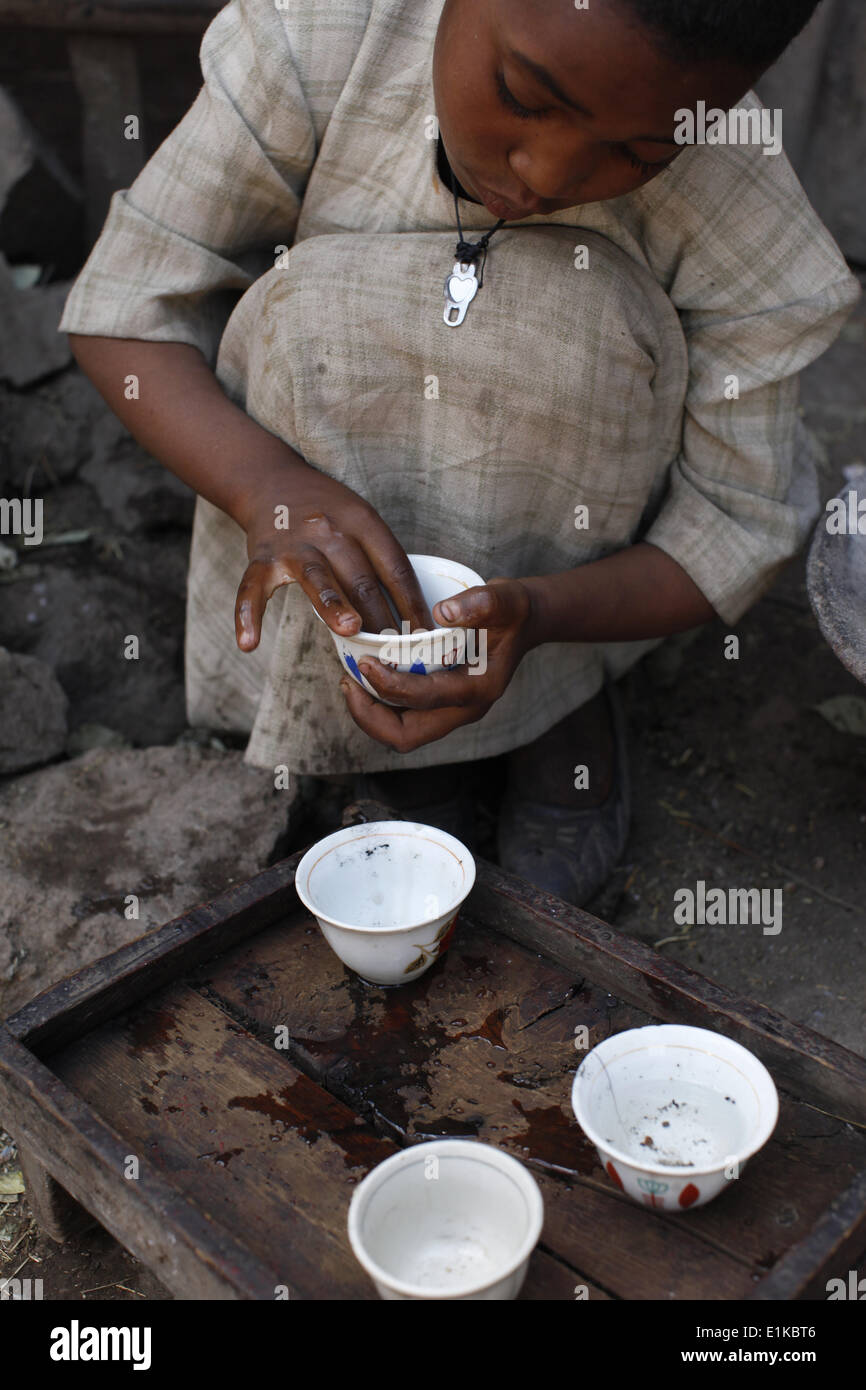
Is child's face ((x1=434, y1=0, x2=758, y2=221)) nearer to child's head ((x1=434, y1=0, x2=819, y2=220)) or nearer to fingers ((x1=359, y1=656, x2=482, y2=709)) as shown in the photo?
child's head ((x1=434, y1=0, x2=819, y2=220))

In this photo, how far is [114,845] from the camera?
7.06 feet

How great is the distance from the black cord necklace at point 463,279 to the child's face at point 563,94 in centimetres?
24

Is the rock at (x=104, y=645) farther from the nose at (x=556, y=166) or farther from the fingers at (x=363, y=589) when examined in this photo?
the nose at (x=556, y=166)

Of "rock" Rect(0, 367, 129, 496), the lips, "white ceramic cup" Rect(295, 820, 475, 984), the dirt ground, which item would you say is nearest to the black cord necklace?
the lips

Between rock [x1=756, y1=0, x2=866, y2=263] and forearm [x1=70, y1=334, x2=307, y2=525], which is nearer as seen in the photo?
forearm [x1=70, y1=334, x2=307, y2=525]

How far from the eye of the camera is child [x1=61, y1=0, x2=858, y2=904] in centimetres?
182

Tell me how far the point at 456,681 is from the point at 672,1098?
23.1 inches

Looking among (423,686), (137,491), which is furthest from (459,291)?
(137,491)

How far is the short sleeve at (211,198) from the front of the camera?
6.15 feet

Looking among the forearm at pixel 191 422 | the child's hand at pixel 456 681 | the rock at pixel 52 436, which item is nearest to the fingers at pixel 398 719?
the child's hand at pixel 456 681

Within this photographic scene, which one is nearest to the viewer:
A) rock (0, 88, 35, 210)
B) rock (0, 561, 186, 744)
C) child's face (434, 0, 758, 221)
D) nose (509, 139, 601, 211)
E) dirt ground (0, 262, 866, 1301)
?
child's face (434, 0, 758, 221)

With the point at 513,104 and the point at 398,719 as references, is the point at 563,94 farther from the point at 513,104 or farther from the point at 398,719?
the point at 398,719
